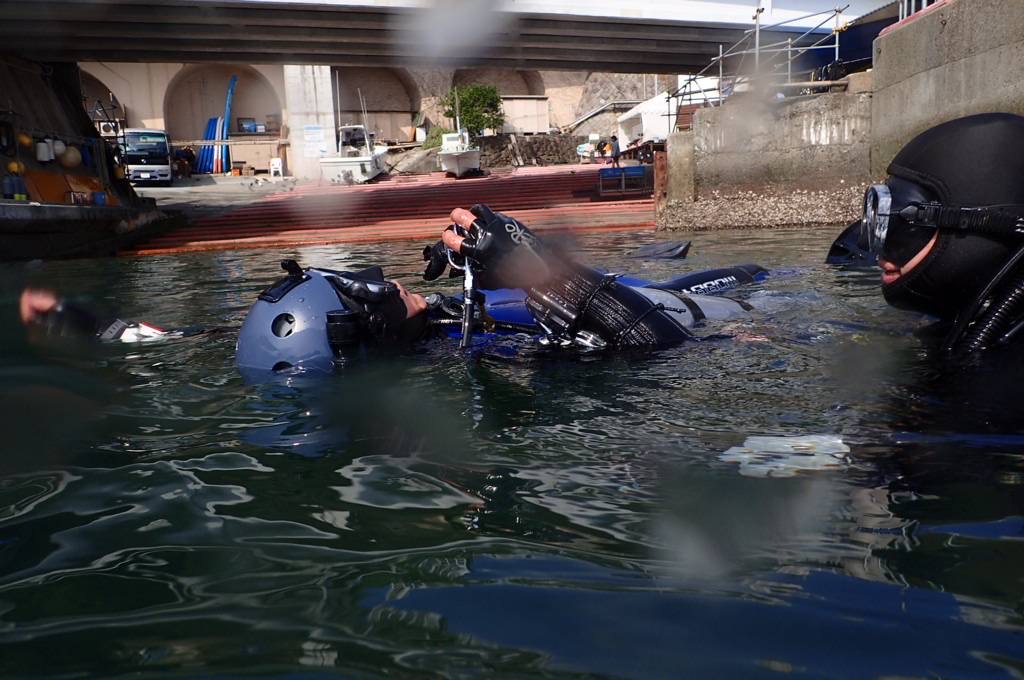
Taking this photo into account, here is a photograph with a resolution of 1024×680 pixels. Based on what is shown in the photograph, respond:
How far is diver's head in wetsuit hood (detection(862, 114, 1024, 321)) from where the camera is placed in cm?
268

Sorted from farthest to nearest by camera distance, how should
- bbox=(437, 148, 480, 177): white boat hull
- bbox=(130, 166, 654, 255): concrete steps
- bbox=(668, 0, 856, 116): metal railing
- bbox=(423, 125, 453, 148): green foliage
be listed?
1. bbox=(423, 125, 453, 148): green foliage
2. bbox=(437, 148, 480, 177): white boat hull
3. bbox=(130, 166, 654, 255): concrete steps
4. bbox=(668, 0, 856, 116): metal railing

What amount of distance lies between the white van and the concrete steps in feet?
25.4

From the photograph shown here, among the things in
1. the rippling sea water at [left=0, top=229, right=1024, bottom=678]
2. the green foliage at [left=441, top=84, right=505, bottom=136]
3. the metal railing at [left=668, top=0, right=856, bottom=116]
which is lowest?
the rippling sea water at [left=0, top=229, right=1024, bottom=678]

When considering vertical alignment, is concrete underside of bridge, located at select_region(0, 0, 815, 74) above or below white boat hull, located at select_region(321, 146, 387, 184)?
above

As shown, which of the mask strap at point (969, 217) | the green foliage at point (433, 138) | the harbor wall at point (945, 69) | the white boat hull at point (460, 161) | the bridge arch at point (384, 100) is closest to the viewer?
the mask strap at point (969, 217)

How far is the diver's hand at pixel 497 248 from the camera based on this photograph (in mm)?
3434

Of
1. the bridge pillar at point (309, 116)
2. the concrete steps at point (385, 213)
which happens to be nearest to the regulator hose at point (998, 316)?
the concrete steps at point (385, 213)

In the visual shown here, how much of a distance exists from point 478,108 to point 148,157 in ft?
47.8

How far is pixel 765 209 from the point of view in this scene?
38.8ft

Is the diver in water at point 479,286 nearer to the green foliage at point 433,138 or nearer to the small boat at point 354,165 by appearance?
the small boat at point 354,165

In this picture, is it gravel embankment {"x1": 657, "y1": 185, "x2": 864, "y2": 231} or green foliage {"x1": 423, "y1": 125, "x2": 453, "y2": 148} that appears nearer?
gravel embankment {"x1": 657, "y1": 185, "x2": 864, "y2": 231}

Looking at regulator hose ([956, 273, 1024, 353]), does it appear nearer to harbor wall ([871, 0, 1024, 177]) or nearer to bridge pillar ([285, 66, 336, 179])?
harbor wall ([871, 0, 1024, 177])

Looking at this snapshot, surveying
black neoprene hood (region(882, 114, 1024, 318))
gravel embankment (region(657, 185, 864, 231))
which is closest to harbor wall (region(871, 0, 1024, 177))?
gravel embankment (region(657, 185, 864, 231))

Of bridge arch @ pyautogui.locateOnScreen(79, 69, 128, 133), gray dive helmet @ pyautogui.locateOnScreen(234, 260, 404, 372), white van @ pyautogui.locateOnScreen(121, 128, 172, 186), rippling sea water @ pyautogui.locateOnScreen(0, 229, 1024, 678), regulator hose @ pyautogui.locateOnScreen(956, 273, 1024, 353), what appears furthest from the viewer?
bridge arch @ pyautogui.locateOnScreen(79, 69, 128, 133)
